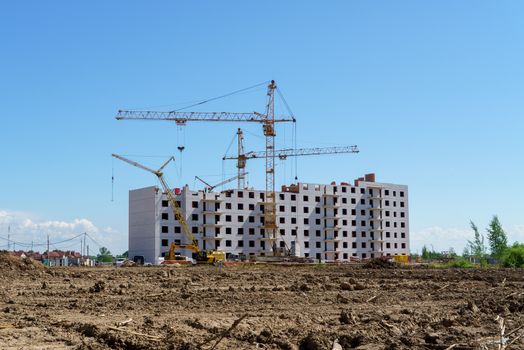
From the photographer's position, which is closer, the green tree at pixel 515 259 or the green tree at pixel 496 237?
the green tree at pixel 515 259

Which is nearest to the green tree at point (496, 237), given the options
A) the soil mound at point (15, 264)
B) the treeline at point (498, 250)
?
the treeline at point (498, 250)

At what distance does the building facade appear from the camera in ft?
356

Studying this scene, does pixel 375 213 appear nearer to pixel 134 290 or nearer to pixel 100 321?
pixel 134 290

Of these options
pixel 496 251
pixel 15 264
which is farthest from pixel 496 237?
pixel 15 264

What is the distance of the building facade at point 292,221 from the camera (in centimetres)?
10844

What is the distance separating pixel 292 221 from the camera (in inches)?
4722

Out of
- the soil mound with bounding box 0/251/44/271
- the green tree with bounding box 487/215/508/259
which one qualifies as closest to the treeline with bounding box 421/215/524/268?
the green tree with bounding box 487/215/508/259

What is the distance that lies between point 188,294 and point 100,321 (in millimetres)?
6843

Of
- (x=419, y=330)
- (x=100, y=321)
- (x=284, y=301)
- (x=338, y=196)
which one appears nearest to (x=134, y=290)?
(x=284, y=301)

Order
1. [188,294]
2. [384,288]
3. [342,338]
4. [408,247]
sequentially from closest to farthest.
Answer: [342,338], [188,294], [384,288], [408,247]

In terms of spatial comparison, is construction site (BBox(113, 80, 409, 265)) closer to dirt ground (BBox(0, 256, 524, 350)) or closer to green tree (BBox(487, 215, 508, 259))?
green tree (BBox(487, 215, 508, 259))

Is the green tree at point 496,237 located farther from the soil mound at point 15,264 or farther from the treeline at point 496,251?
the soil mound at point 15,264

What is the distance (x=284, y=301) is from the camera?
20344 millimetres

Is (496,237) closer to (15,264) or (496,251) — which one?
(496,251)
